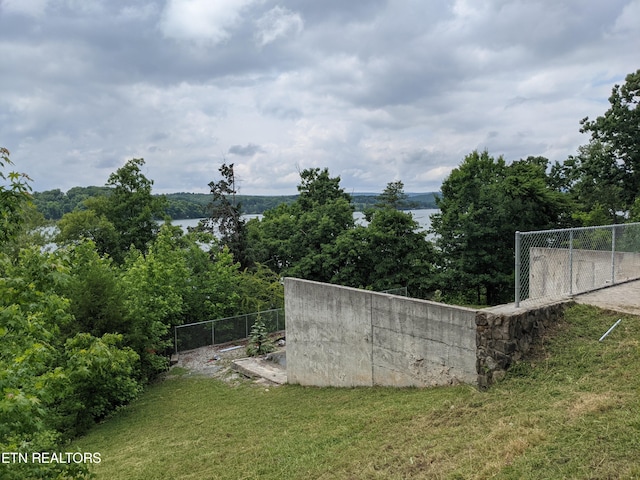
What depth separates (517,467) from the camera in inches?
177

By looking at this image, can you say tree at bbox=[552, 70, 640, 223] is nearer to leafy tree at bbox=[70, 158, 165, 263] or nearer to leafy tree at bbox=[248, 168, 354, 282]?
leafy tree at bbox=[248, 168, 354, 282]

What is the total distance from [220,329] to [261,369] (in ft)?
20.2

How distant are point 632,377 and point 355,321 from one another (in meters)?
5.83

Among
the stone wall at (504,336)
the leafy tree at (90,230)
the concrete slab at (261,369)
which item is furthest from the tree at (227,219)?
the stone wall at (504,336)

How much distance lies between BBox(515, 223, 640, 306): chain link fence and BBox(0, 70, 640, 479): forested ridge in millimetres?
10857

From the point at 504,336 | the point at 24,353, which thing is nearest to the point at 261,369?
the point at 504,336

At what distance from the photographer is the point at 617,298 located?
8.92m

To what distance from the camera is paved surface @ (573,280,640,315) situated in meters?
8.21

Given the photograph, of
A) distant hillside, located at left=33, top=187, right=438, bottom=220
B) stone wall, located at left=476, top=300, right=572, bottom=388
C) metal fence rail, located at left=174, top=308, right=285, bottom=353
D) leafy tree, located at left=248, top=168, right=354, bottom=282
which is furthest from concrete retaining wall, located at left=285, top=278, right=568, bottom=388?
distant hillside, located at left=33, top=187, right=438, bottom=220

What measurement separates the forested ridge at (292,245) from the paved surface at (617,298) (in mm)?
11082

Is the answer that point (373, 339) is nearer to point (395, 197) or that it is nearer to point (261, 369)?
point (261, 369)

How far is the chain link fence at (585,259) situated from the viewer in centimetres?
965

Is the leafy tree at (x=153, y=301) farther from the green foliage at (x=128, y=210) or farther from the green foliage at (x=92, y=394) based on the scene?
the green foliage at (x=128, y=210)

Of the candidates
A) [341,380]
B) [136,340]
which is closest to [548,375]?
[341,380]
